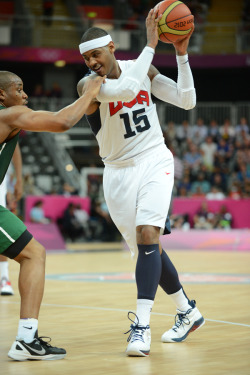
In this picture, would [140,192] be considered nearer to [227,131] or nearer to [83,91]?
[83,91]

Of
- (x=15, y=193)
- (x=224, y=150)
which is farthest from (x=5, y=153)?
(x=224, y=150)

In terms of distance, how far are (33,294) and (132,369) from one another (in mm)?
857

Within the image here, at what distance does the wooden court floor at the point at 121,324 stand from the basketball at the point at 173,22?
2.29 m

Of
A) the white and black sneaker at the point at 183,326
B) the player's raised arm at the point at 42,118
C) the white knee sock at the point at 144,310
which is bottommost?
the white and black sneaker at the point at 183,326

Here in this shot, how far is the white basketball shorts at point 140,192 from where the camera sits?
5.27 meters

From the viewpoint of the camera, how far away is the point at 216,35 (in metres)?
29.5

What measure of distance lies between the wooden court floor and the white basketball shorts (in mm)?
859

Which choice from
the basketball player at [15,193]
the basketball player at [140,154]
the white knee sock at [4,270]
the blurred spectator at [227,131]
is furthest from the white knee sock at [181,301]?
the blurred spectator at [227,131]

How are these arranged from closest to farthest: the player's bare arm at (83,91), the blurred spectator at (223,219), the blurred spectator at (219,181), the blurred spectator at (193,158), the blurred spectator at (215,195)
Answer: the player's bare arm at (83,91) < the blurred spectator at (223,219) < the blurred spectator at (215,195) < the blurred spectator at (219,181) < the blurred spectator at (193,158)

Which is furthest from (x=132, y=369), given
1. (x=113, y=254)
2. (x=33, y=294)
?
(x=113, y=254)

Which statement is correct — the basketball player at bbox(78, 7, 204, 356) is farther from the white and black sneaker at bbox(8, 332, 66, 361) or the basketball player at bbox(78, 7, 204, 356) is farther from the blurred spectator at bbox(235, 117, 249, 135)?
the blurred spectator at bbox(235, 117, 249, 135)

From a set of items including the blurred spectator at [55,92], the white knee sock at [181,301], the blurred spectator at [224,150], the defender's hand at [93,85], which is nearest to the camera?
the defender's hand at [93,85]

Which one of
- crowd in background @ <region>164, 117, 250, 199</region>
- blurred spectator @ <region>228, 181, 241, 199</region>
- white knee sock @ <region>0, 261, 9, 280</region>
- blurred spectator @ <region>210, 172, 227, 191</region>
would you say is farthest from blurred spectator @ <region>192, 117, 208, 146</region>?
white knee sock @ <region>0, 261, 9, 280</region>

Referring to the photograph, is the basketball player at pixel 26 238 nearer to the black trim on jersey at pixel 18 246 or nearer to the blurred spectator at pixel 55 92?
the black trim on jersey at pixel 18 246
